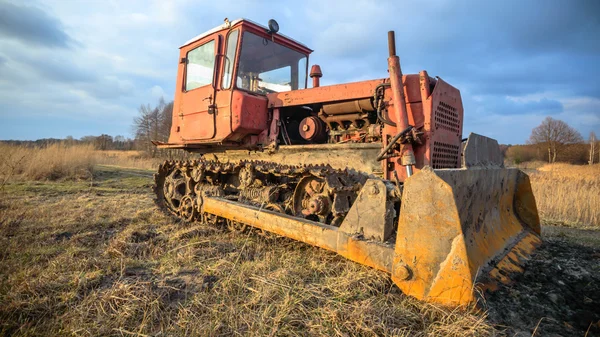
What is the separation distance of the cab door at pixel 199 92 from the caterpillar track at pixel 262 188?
55 cm

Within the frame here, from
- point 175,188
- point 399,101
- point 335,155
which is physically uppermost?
point 399,101

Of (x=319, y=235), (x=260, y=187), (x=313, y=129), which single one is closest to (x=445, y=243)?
(x=319, y=235)

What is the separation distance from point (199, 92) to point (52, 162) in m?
10.4

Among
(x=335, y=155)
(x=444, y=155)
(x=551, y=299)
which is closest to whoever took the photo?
(x=551, y=299)

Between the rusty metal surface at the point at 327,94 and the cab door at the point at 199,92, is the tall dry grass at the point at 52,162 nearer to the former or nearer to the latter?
the cab door at the point at 199,92

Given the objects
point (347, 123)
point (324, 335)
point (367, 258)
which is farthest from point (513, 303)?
point (347, 123)

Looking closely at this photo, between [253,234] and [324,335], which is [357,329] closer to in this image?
[324,335]

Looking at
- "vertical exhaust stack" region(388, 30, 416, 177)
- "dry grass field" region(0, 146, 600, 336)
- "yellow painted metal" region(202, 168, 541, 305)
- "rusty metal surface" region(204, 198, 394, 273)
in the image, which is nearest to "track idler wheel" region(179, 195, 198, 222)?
"dry grass field" region(0, 146, 600, 336)

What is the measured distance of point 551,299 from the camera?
2322 millimetres

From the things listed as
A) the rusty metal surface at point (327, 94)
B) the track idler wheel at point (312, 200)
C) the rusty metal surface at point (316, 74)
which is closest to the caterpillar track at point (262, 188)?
the track idler wheel at point (312, 200)

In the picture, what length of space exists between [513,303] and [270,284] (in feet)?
5.55

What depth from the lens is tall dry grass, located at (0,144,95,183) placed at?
37.4 feet

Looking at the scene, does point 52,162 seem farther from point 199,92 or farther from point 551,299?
point 551,299

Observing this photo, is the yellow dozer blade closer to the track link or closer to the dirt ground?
the dirt ground
